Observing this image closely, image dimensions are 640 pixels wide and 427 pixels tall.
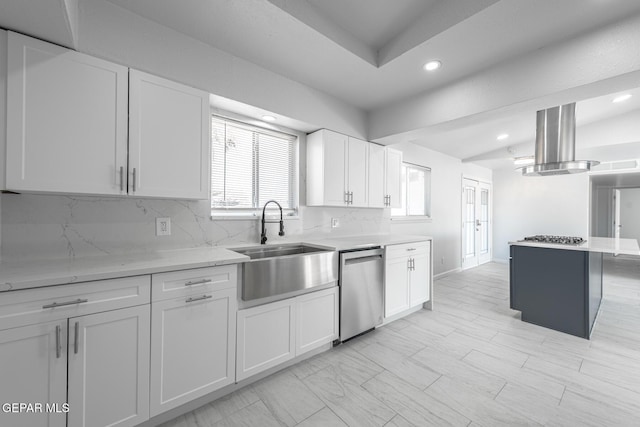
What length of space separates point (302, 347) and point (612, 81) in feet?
9.90

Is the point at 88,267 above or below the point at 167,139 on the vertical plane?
below

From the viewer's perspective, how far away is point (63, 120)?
1.41 metres

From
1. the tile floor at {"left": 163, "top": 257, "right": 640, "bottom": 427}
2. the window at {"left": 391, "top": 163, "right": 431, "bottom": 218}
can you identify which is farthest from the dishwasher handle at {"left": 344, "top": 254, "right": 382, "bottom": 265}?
the window at {"left": 391, "top": 163, "right": 431, "bottom": 218}

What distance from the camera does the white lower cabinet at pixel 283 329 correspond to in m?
1.79

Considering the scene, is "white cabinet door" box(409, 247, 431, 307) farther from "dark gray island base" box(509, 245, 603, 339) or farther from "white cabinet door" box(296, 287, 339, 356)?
"white cabinet door" box(296, 287, 339, 356)

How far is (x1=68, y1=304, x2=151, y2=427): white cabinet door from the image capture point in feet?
4.01

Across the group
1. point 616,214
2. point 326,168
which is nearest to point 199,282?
point 326,168

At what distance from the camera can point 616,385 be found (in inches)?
74.3

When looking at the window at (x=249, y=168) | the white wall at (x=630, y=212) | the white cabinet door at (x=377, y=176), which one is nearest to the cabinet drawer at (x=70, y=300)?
the window at (x=249, y=168)

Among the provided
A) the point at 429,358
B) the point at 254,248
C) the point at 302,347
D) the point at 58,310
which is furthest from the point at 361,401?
the point at 58,310

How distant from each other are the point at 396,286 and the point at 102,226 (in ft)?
9.00

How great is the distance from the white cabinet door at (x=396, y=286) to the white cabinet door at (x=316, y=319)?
0.72m

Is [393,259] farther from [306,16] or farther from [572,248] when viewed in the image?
[306,16]

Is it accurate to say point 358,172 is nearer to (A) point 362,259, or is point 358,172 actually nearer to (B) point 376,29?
(A) point 362,259
